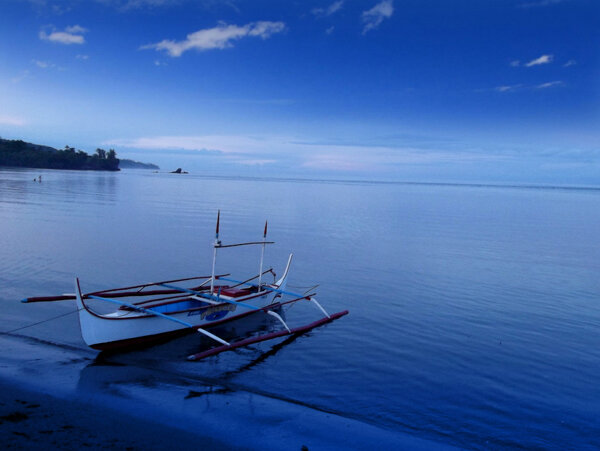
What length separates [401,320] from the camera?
15211 millimetres

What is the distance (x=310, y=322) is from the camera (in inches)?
587

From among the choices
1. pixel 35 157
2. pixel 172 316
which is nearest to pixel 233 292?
pixel 172 316

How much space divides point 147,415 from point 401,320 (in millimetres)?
9354

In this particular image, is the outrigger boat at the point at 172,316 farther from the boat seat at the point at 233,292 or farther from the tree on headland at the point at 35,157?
the tree on headland at the point at 35,157

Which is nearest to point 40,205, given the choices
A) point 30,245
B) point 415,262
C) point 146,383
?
point 30,245

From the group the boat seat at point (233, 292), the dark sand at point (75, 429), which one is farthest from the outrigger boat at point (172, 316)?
the dark sand at point (75, 429)

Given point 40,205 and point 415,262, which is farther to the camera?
point 40,205

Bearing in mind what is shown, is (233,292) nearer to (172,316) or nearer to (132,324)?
(172,316)

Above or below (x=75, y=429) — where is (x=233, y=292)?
above

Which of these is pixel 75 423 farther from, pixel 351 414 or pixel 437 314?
pixel 437 314

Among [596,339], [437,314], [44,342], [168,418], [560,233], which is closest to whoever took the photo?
[168,418]

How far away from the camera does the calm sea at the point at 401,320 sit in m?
9.61

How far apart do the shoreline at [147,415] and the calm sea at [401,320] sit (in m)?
0.67

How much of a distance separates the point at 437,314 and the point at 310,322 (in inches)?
183
